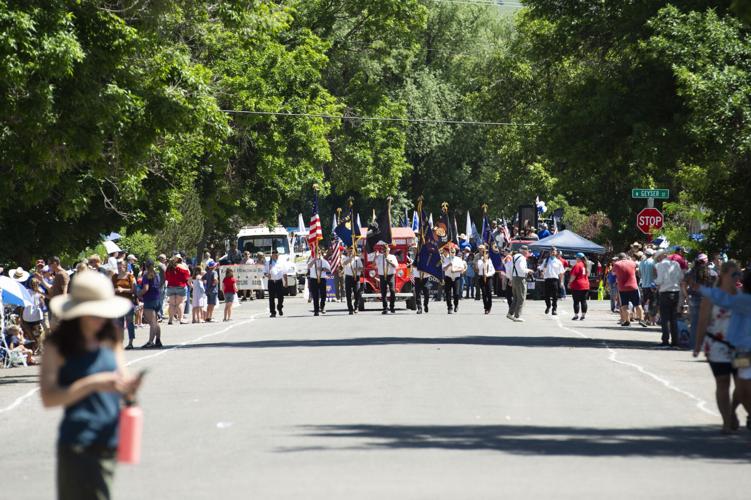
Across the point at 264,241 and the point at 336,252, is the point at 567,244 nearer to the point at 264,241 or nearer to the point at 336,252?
the point at 336,252

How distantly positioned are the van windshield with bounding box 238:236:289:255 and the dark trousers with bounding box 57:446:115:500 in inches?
→ 2297

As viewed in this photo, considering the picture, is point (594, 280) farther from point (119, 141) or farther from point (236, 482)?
point (236, 482)

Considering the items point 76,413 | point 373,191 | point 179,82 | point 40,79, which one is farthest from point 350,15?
point 76,413

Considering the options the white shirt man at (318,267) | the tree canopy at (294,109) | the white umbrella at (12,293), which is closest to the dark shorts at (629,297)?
the tree canopy at (294,109)

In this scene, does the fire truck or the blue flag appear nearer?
the fire truck

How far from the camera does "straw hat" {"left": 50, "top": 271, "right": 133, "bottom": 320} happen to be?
7.41 metres

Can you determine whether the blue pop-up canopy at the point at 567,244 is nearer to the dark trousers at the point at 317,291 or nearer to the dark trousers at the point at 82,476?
the dark trousers at the point at 317,291

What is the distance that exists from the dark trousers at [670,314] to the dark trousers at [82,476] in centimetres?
2049

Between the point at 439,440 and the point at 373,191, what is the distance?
5181cm

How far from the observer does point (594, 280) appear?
57.9m

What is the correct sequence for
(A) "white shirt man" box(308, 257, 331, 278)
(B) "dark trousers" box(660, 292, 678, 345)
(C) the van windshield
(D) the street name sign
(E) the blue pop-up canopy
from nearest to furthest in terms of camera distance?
(B) "dark trousers" box(660, 292, 678, 345)
(D) the street name sign
(A) "white shirt man" box(308, 257, 331, 278)
(E) the blue pop-up canopy
(C) the van windshield

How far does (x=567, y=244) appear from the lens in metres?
55.7

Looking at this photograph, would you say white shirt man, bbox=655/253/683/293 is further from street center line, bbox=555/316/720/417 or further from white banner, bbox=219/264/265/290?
white banner, bbox=219/264/265/290

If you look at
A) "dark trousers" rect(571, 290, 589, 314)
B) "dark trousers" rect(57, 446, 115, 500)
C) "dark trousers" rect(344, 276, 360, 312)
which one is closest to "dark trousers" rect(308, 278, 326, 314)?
"dark trousers" rect(344, 276, 360, 312)
